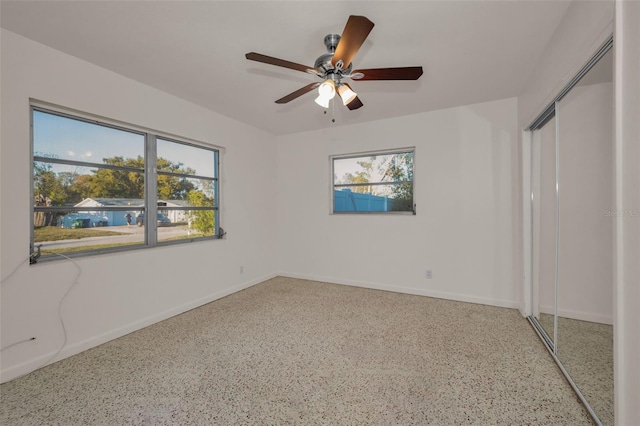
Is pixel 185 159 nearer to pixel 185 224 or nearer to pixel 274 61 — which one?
pixel 185 224

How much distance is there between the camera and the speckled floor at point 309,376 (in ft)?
5.34

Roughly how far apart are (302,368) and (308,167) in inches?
128

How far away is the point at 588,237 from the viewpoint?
177 cm

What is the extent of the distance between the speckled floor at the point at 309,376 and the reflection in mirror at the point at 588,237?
0.22m

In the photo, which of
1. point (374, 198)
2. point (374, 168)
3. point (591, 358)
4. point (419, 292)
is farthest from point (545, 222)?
point (374, 168)

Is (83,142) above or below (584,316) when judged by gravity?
above

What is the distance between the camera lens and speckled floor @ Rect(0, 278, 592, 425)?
163 centimetres

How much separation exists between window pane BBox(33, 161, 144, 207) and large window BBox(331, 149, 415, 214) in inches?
110

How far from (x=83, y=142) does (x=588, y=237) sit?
13.7 feet

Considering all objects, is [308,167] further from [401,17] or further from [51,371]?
[51,371]

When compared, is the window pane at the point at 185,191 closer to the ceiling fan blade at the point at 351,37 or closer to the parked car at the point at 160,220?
the parked car at the point at 160,220

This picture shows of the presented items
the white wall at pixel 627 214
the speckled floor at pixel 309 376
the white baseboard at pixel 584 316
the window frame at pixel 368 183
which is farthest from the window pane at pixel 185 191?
the white baseboard at pixel 584 316

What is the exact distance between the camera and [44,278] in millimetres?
A: 2176

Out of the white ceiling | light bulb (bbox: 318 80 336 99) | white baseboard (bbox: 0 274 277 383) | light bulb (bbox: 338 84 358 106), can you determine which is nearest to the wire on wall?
white baseboard (bbox: 0 274 277 383)
